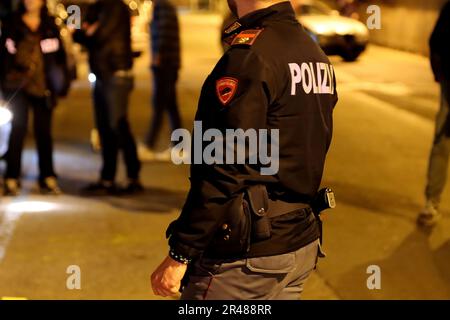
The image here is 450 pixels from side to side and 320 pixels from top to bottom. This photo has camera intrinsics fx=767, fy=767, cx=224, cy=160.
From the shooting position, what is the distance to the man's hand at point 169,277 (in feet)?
7.89

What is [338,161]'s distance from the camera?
8.12 m

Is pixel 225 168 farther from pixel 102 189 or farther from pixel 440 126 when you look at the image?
pixel 102 189

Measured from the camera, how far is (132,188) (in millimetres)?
6801

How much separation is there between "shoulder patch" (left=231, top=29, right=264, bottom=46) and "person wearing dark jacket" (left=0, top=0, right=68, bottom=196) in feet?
14.3

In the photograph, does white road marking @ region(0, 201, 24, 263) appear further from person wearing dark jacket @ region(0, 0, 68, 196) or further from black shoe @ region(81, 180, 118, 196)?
black shoe @ region(81, 180, 118, 196)

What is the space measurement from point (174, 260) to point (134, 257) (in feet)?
9.32

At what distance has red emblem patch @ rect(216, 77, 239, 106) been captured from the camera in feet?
7.55

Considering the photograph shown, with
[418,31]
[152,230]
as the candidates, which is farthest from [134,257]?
[418,31]

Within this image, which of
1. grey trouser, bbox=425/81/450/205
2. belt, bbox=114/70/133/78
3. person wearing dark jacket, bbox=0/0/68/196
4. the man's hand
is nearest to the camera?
the man's hand

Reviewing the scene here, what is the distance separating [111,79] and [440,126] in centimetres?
274

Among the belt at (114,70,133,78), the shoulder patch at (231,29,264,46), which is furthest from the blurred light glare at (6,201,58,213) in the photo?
the shoulder patch at (231,29,264,46)

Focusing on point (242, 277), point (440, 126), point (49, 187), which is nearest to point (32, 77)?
point (49, 187)

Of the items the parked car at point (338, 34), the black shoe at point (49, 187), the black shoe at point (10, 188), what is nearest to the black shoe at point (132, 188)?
the black shoe at point (49, 187)
